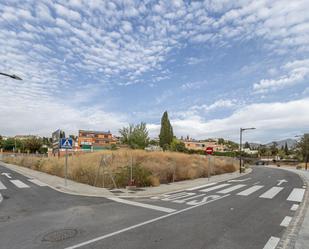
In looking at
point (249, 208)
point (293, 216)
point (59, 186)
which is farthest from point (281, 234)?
point (59, 186)

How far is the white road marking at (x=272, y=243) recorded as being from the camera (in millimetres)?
5551

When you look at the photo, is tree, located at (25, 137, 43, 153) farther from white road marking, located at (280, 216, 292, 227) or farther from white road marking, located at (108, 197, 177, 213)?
white road marking, located at (280, 216, 292, 227)

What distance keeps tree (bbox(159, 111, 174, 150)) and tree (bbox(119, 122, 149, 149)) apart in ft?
54.2

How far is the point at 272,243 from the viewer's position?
19.1ft

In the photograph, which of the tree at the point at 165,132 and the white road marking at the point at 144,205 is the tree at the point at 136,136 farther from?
the white road marking at the point at 144,205

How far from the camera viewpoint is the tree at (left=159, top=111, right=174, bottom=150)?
214 feet

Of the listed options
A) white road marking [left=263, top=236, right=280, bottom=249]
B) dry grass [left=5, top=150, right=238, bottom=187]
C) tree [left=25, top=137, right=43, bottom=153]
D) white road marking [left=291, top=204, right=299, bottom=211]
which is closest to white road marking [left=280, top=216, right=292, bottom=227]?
white road marking [left=263, top=236, right=280, bottom=249]

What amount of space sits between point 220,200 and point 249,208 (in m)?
1.82

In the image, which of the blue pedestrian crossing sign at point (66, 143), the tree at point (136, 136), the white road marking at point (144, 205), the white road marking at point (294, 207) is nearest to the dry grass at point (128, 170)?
the blue pedestrian crossing sign at point (66, 143)

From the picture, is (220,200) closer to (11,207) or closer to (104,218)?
(104,218)

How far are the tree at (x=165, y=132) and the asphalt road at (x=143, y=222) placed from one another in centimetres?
5349

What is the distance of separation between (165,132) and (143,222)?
190ft

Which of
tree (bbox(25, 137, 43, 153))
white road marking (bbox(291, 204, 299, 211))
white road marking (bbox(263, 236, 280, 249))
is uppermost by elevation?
tree (bbox(25, 137, 43, 153))

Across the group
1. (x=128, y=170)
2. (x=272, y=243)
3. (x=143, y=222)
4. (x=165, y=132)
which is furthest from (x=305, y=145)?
(x=143, y=222)
